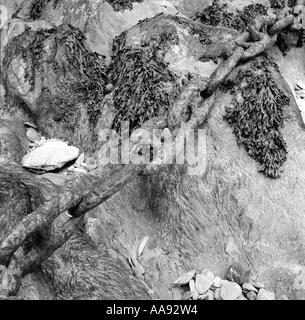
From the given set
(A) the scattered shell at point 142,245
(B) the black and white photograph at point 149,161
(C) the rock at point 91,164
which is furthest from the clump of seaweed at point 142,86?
(A) the scattered shell at point 142,245

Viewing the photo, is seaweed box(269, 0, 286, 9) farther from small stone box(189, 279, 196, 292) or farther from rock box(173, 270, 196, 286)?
small stone box(189, 279, 196, 292)

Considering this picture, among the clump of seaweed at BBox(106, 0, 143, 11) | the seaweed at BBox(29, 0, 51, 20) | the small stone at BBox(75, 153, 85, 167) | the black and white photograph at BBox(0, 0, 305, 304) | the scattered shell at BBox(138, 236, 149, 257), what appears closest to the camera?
the black and white photograph at BBox(0, 0, 305, 304)

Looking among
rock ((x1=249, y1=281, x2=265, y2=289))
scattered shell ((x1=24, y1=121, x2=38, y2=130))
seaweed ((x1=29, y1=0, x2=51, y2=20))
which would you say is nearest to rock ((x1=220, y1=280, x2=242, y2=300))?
rock ((x1=249, y1=281, x2=265, y2=289))

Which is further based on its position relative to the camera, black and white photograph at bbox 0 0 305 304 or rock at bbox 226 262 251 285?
rock at bbox 226 262 251 285

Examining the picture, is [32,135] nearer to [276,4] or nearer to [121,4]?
[121,4]

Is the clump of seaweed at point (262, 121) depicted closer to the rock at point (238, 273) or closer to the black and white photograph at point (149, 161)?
the black and white photograph at point (149, 161)

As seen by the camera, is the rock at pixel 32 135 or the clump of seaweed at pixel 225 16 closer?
the rock at pixel 32 135

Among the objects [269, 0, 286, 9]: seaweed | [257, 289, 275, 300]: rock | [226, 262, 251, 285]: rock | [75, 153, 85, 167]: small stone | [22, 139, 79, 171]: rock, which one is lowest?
[257, 289, 275, 300]: rock
